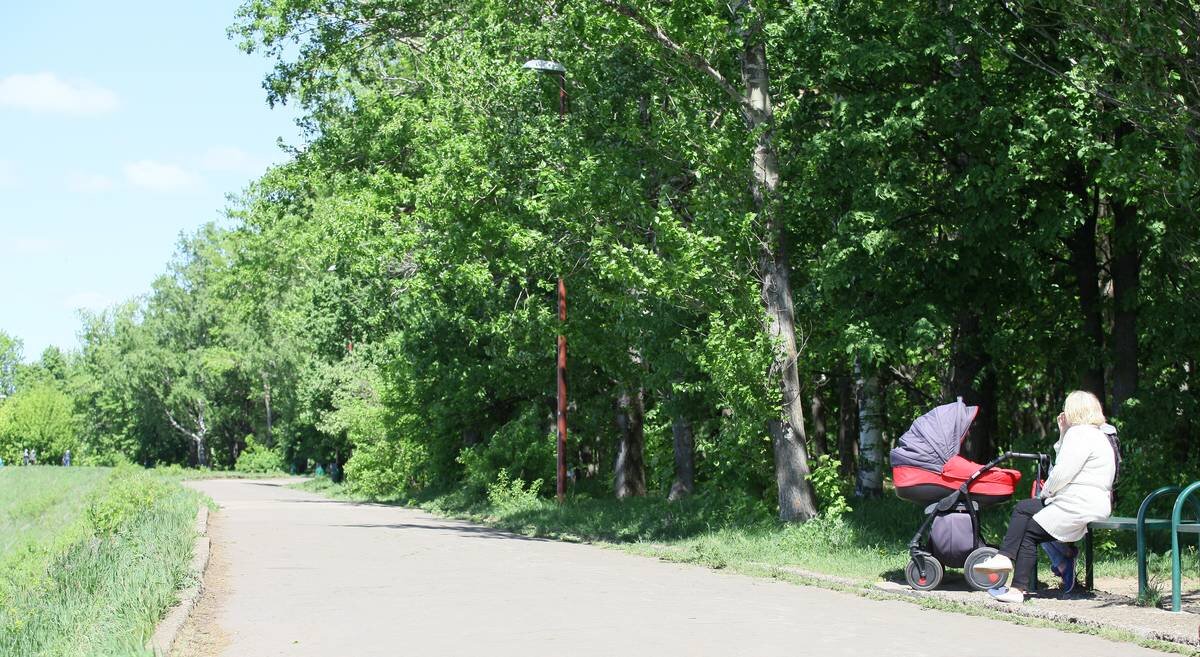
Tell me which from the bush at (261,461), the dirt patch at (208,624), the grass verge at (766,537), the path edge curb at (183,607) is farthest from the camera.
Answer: the bush at (261,461)

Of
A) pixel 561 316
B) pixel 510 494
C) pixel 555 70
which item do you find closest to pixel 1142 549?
pixel 555 70

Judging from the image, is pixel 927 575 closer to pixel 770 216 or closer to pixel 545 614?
pixel 545 614

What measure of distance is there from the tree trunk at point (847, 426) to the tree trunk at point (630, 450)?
14.9ft

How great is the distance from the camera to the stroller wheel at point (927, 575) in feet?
40.3

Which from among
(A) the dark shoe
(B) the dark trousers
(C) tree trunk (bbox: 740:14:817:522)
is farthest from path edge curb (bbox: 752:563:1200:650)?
(C) tree trunk (bbox: 740:14:817:522)

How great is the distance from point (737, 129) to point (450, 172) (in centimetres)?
711

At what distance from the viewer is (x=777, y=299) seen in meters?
19.5

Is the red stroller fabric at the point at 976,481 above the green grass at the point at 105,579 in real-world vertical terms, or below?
above

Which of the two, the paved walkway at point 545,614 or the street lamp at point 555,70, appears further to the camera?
the street lamp at point 555,70

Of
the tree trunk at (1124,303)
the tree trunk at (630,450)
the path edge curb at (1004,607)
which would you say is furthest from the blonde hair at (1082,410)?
the tree trunk at (630,450)

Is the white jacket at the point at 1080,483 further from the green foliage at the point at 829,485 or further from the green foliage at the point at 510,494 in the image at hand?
the green foliage at the point at 510,494

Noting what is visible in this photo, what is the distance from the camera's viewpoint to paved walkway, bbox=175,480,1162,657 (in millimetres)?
9367

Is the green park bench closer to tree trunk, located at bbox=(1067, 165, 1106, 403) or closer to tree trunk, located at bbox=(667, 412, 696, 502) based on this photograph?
tree trunk, located at bbox=(1067, 165, 1106, 403)

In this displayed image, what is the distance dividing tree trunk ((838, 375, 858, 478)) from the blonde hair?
17.6 metres
